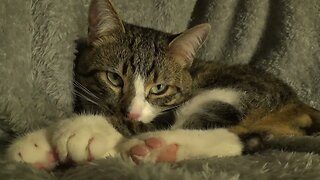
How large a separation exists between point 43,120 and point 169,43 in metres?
0.40

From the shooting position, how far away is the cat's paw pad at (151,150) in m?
0.81

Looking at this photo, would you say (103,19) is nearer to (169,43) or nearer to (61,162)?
(169,43)

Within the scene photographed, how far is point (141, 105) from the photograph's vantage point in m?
1.13

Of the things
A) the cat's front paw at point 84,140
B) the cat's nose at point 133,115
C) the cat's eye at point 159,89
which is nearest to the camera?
the cat's front paw at point 84,140

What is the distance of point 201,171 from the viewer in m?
0.74

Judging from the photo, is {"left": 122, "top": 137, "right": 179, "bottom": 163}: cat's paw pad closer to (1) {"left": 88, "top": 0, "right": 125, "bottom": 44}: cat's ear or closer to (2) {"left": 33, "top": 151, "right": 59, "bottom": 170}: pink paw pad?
(2) {"left": 33, "top": 151, "right": 59, "bottom": 170}: pink paw pad

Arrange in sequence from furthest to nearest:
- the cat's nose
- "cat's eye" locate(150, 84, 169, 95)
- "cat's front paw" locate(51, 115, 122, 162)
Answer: "cat's eye" locate(150, 84, 169, 95) → the cat's nose → "cat's front paw" locate(51, 115, 122, 162)

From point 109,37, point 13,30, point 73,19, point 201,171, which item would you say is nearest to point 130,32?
point 109,37

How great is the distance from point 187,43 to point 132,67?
17cm

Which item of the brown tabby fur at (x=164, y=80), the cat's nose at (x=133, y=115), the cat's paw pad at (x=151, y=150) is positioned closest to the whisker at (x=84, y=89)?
the brown tabby fur at (x=164, y=80)

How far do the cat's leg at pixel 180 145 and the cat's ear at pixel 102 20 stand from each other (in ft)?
1.32

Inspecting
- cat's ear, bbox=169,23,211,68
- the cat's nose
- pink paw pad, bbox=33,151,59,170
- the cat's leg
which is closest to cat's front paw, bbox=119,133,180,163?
the cat's leg

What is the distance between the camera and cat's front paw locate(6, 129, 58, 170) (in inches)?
31.8

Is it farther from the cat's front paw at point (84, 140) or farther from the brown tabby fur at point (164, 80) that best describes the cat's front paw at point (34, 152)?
the brown tabby fur at point (164, 80)
